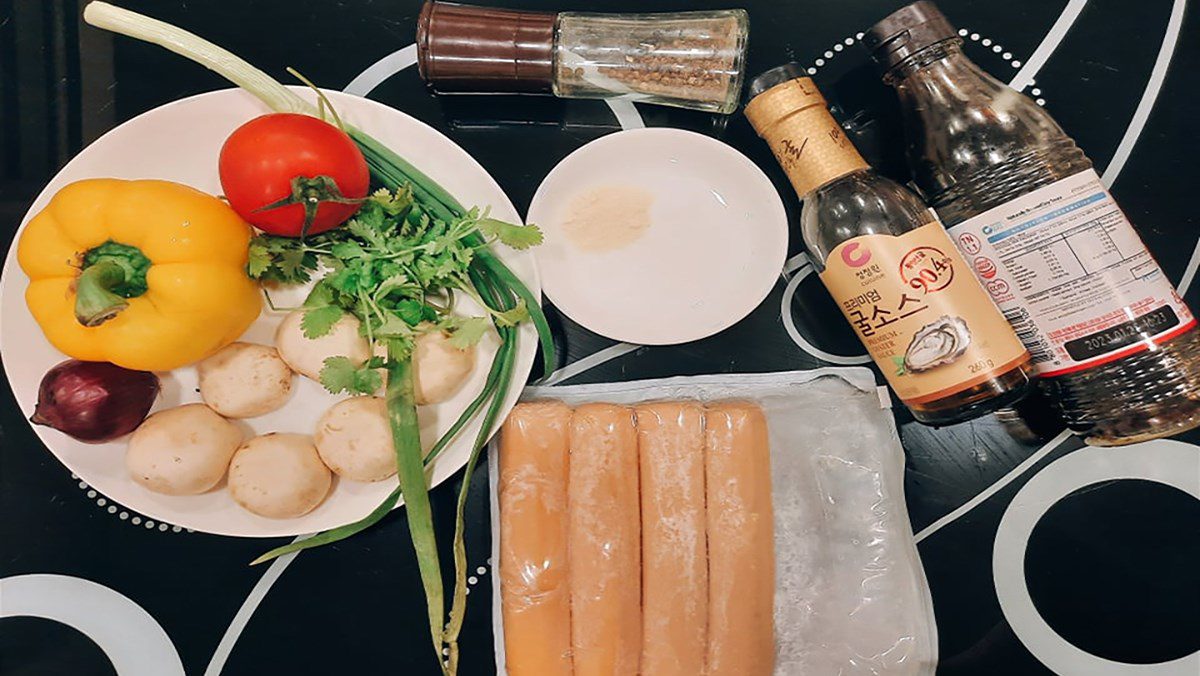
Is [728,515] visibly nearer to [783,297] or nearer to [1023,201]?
[783,297]

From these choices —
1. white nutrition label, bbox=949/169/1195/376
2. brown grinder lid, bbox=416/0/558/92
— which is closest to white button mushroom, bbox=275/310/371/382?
brown grinder lid, bbox=416/0/558/92

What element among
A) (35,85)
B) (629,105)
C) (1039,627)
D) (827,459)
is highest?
(35,85)

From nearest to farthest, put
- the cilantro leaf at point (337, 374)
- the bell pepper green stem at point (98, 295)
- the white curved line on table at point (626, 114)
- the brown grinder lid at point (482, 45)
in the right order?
the bell pepper green stem at point (98, 295)
the cilantro leaf at point (337, 374)
the brown grinder lid at point (482, 45)
the white curved line on table at point (626, 114)

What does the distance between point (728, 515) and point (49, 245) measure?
84cm

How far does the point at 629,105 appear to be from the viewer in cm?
112

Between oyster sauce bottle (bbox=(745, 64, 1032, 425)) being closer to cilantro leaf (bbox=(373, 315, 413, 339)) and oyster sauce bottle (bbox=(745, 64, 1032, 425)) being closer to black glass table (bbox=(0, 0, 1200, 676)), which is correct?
black glass table (bbox=(0, 0, 1200, 676))

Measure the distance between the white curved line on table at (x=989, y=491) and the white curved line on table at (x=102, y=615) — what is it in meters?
1.06

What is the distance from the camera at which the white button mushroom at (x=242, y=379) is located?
0.99 metres

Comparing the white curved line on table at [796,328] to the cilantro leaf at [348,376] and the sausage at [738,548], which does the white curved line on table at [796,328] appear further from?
the cilantro leaf at [348,376]

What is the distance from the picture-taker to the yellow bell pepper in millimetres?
863

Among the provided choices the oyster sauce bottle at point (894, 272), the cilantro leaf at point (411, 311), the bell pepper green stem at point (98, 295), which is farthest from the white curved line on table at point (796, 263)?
the bell pepper green stem at point (98, 295)

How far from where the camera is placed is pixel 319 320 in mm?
922

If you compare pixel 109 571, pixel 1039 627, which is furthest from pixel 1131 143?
pixel 109 571

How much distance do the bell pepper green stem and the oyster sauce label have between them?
0.79m
